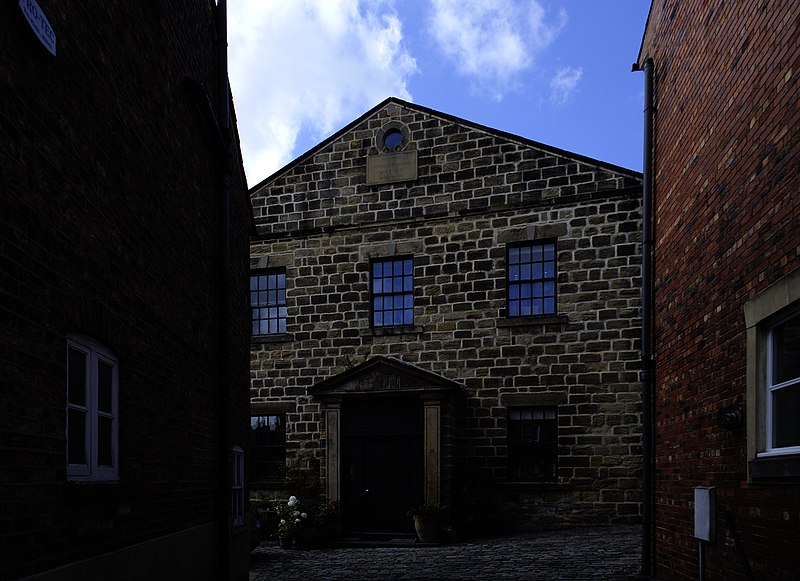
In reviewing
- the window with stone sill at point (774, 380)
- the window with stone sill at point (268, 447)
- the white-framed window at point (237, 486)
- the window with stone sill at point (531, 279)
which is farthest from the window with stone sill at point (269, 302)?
the window with stone sill at point (774, 380)

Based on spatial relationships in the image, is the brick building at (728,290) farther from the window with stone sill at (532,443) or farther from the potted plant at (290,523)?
the potted plant at (290,523)

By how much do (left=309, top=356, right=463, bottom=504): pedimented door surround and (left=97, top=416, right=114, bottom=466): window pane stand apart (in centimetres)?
1110

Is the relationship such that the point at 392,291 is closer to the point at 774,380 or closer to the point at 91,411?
the point at 774,380

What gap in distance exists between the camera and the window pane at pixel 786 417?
598 cm

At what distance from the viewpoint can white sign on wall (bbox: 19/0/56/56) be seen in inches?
174

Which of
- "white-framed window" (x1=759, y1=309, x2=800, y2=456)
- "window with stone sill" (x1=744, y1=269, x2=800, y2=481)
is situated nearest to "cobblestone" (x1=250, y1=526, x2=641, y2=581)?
"window with stone sill" (x1=744, y1=269, x2=800, y2=481)

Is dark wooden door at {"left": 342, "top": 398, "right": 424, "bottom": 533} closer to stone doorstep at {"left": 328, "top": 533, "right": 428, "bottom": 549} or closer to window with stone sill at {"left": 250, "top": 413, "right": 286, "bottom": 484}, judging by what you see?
stone doorstep at {"left": 328, "top": 533, "right": 428, "bottom": 549}

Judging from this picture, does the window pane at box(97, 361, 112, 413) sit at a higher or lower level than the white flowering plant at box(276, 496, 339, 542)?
higher

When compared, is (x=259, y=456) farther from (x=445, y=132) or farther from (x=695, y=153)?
(x=695, y=153)

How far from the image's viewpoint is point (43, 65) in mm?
4785

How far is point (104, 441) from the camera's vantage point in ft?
19.0

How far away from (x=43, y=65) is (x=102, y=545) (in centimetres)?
304

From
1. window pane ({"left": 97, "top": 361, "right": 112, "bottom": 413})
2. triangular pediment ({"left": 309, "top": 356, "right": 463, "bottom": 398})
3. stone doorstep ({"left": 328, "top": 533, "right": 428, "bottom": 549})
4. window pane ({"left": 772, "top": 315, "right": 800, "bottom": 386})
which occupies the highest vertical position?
window pane ({"left": 772, "top": 315, "right": 800, "bottom": 386})

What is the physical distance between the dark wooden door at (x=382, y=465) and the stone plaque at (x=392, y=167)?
4.78 metres
